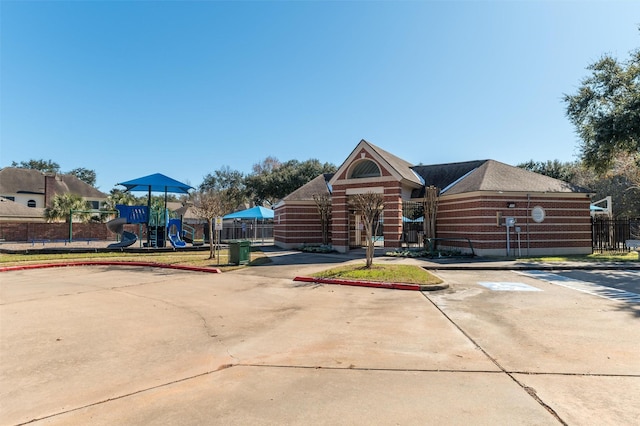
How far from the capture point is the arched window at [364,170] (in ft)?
77.3

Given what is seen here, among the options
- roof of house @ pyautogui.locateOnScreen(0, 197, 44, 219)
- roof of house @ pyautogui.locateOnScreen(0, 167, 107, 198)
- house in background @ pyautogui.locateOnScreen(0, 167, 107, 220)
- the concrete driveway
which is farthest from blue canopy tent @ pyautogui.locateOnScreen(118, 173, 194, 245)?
roof of house @ pyautogui.locateOnScreen(0, 167, 107, 198)

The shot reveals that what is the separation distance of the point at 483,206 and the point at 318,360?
18133mm

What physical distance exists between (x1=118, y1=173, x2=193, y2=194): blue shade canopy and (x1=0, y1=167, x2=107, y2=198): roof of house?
1481 inches

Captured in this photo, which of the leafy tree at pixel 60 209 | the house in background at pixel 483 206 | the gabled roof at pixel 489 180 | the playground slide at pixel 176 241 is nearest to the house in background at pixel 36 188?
the leafy tree at pixel 60 209

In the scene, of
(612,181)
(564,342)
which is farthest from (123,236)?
(612,181)

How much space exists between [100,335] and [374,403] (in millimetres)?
5244

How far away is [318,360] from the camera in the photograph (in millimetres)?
5324

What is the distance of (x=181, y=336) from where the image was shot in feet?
21.6

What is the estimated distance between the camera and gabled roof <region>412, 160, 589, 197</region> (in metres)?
21.4

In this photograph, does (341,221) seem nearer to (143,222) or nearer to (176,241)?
(176,241)

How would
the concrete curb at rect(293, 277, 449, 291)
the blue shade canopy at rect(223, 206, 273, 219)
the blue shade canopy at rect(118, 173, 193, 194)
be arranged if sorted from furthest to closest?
1. the blue shade canopy at rect(223, 206, 273, 219)
2. the blue shade canopy at rect(118, 173, 193, 194)
3. the concrete curb at rect(293, 277, 449, 291)

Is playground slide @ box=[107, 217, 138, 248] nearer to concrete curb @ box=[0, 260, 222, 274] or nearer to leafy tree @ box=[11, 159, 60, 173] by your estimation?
concrete curb @ box=[0, 260, 222, 274]

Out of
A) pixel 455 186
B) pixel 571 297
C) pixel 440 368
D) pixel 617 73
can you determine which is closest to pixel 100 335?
pixel 440 368

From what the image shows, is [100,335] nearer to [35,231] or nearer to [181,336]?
[181,336]
